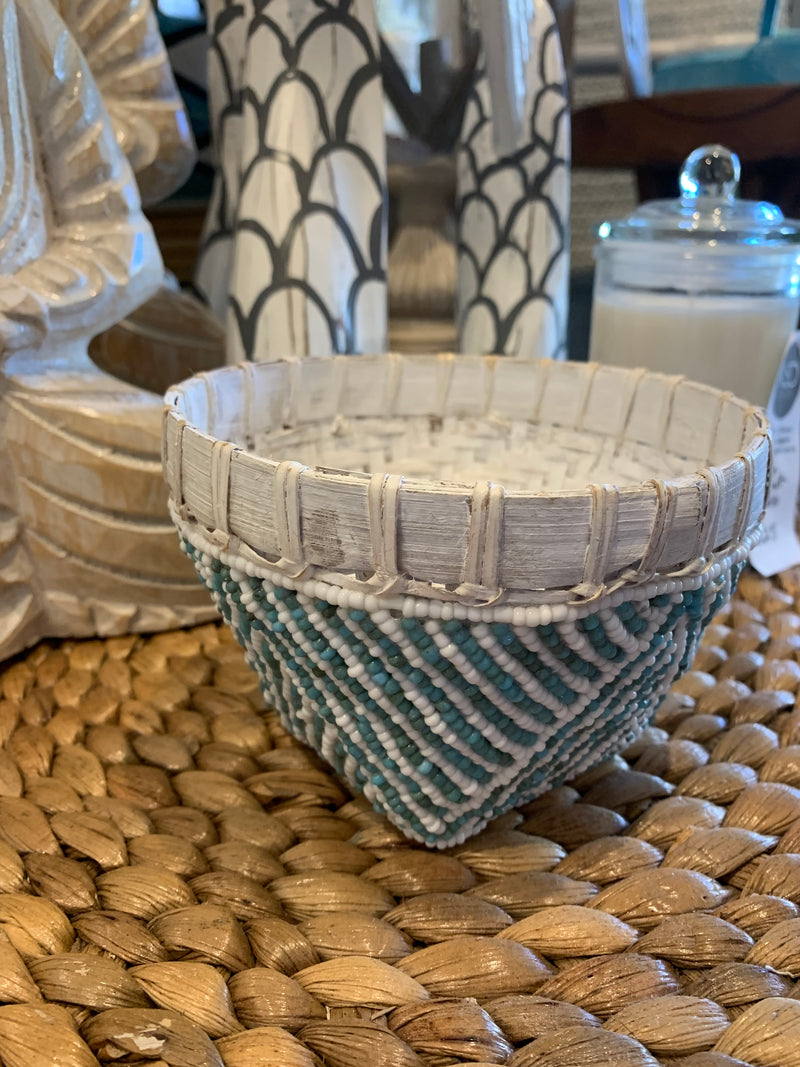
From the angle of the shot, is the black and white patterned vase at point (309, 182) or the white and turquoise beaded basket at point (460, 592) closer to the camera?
the white and turquoise beaded basket at point (460, 592)

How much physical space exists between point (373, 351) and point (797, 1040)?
41 centimetres

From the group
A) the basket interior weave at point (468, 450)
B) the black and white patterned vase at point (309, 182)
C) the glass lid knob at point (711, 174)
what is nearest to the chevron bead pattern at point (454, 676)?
the basket interior weave at point (468, 450)

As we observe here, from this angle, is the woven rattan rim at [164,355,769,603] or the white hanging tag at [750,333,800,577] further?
the white hanging tag at [750,333,800,577]

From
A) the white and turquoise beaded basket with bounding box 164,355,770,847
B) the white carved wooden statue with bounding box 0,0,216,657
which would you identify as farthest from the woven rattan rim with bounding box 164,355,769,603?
the white carved wooden statue with bounding box 0,0,216,657

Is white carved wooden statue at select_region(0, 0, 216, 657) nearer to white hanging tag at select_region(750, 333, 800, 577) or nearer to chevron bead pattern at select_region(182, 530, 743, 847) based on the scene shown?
chevron bead pattern at select_region(182, 530, 743, 847)

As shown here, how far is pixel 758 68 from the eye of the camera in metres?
0.75

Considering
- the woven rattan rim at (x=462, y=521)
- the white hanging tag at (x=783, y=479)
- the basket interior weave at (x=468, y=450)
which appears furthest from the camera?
the white hanging tag at (x=783, y=479)

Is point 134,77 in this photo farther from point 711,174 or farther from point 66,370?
point 711,174

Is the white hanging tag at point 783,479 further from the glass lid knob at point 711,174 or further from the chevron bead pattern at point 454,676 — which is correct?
the chevron bead pattern at point 454,676

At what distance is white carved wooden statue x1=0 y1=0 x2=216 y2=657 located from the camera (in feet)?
1.45

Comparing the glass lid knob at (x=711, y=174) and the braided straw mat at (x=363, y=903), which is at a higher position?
the glass lid knob at (x=711, y=174)

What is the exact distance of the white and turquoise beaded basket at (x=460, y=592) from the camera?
255mm

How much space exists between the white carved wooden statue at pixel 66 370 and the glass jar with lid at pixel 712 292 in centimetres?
28

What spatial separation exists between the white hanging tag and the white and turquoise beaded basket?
0.18 metres
